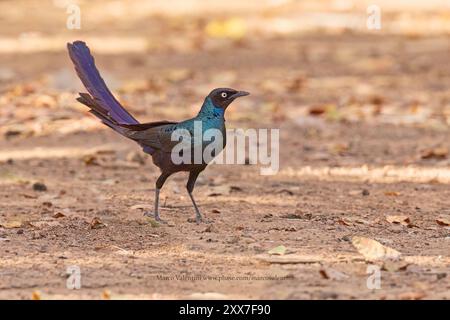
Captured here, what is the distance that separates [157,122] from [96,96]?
415 mm

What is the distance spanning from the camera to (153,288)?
5.46 meters

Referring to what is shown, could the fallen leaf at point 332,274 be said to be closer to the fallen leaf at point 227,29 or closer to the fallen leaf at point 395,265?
the fallen leaf at point 395,265

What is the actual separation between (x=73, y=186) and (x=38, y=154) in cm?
134

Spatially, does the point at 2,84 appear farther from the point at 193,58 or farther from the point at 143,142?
the point at 143,142

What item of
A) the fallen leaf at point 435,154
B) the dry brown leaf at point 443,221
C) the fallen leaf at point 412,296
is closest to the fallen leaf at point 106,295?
the fallen leaf at point 412,296

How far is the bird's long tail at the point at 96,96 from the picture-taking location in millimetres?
6934

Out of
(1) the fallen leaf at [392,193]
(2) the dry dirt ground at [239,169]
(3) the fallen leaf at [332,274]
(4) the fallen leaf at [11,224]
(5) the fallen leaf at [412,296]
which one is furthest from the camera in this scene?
(1) the fallen leaf at [392,193]

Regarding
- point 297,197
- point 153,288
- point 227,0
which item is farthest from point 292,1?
point 153,288

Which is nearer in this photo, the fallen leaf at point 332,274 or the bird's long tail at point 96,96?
the fallen leaf at point 332,274
